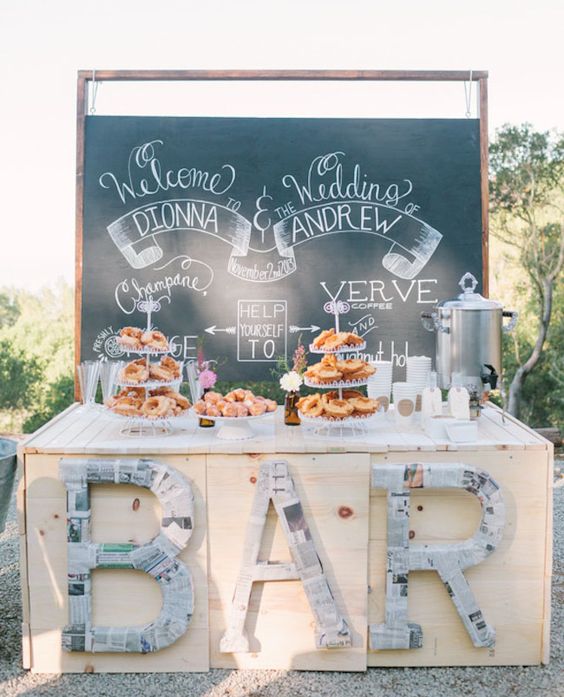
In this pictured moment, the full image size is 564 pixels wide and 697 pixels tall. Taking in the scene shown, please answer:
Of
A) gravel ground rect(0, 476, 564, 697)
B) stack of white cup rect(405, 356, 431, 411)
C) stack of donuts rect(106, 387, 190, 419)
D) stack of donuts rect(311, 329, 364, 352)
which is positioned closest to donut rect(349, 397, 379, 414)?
stack of donuts rect(311, 329, 364, 352)

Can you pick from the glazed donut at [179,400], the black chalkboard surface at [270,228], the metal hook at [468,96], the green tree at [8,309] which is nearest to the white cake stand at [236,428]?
the glazed donut at [179,400]

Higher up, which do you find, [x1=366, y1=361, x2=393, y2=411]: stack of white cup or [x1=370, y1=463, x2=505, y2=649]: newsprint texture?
[x1=366, y1=361, x2=393, y2=411]: stack of white cup

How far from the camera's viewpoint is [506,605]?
2938 mm

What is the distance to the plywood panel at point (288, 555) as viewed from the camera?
2.87 meters

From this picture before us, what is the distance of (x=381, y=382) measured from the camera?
340 centimetres

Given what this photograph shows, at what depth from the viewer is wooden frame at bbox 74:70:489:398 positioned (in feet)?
13.6

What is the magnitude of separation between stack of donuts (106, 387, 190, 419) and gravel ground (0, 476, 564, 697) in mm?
950

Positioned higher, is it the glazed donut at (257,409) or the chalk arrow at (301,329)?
the chalk arrow at (301,329)

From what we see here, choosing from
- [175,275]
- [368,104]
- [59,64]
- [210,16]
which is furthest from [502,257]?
[59,64]

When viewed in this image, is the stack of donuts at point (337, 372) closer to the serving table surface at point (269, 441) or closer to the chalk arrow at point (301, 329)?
the serving table surface at point (269, 441)

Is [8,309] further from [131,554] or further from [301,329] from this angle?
[131,554]

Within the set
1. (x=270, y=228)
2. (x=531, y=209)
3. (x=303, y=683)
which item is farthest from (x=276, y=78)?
(x=531, y=209)

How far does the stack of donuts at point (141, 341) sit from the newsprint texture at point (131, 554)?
487mm

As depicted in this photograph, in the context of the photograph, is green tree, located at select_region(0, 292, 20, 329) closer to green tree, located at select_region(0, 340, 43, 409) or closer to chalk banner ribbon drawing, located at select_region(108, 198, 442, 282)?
green tree, located at select_region(0, 340, 43, 409)
